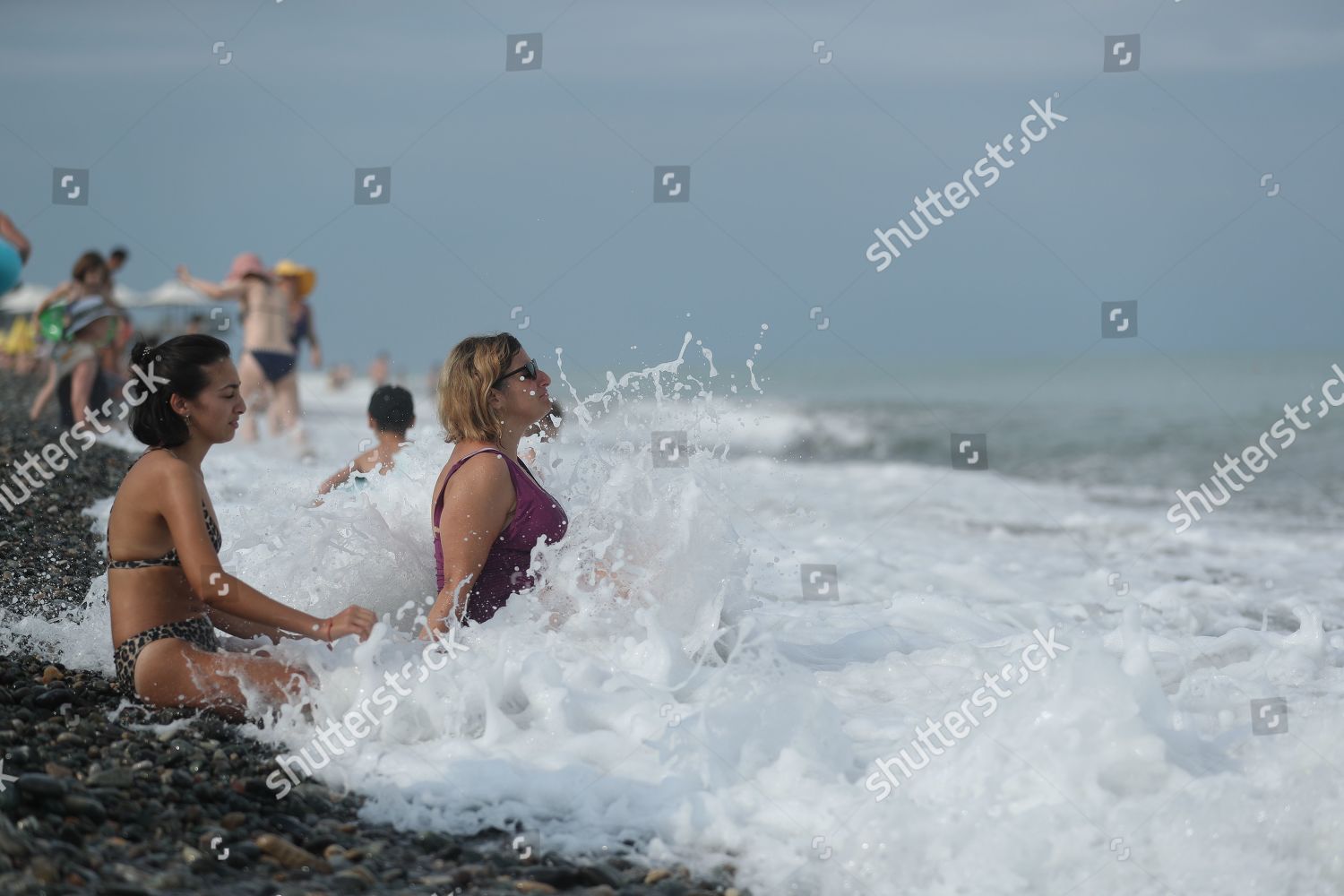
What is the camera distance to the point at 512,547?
212 inches

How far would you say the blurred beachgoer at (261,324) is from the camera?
1411 centimetres

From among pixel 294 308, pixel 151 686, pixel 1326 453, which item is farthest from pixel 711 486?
pixel 1326 453

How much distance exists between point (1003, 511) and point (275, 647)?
10.5 metres

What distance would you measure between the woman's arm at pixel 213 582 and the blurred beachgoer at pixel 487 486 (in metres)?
0.60

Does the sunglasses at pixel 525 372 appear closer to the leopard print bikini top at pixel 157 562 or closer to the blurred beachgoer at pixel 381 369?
the leopard print bikini top at pixel 157 562

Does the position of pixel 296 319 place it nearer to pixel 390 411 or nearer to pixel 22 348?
pixel 390 411

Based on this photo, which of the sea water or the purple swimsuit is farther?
the purple swimsuit

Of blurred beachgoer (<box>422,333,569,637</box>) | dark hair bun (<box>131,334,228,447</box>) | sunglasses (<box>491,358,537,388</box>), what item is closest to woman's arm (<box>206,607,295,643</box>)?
blurred beachgoer (<box>422,333,569,637</box>)

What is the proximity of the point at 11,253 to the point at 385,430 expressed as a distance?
354 centimetres

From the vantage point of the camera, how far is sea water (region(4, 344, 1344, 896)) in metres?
4.16

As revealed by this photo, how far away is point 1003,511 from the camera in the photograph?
45.9 feet

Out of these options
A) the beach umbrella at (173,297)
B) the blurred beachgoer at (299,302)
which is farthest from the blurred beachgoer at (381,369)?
the blurred beachgoer at (299,302)

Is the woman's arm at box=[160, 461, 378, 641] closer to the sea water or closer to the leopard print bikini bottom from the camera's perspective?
the sea water

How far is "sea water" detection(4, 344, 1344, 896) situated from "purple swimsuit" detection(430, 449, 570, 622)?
89mm
